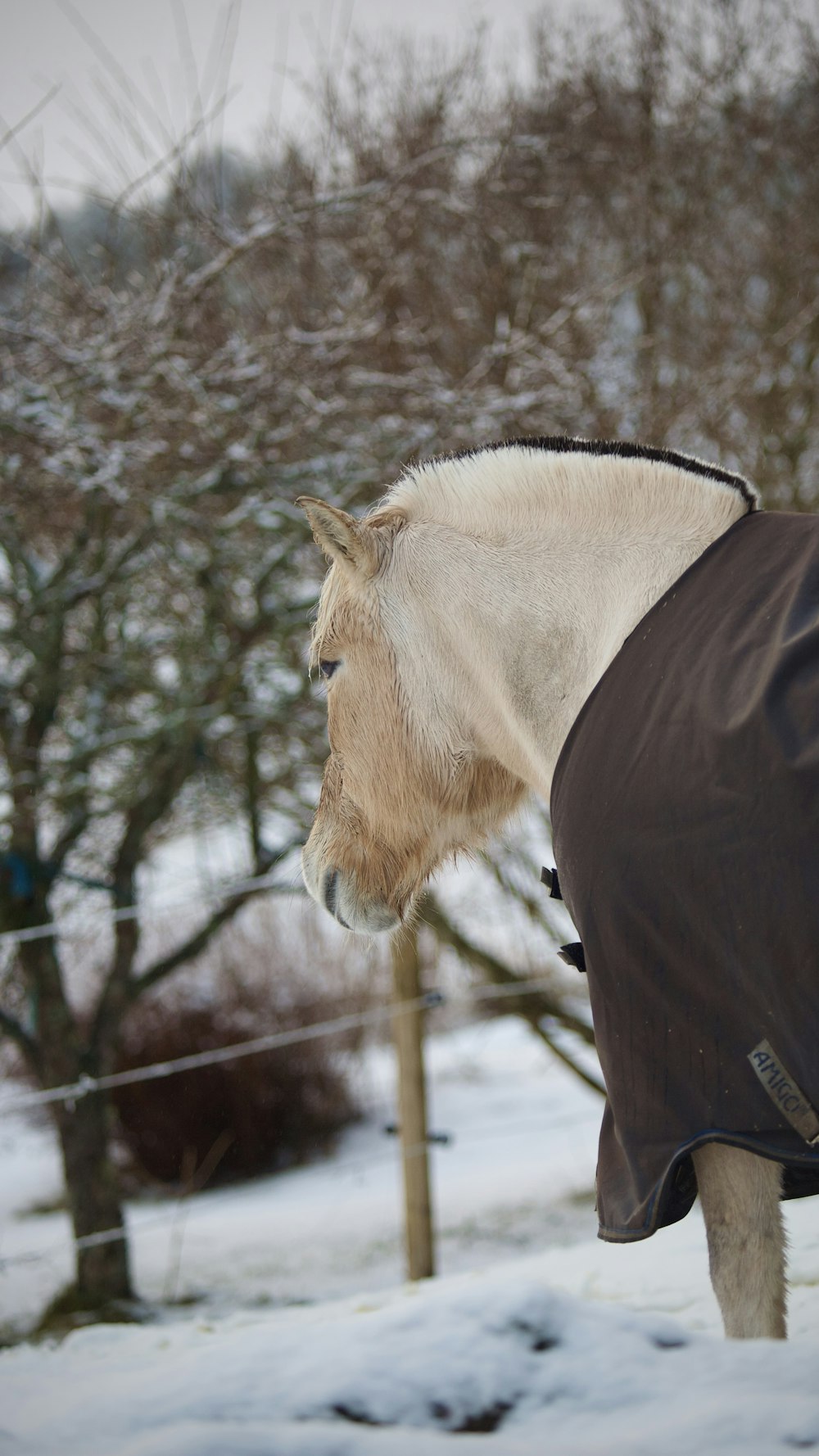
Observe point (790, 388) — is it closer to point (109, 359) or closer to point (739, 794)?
point (109, 359)

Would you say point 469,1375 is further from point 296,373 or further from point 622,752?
point 296,373

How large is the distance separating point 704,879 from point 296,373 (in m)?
3.33

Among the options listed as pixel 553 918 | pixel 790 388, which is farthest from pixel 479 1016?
pixel 790 388

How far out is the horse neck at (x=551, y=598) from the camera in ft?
6.46

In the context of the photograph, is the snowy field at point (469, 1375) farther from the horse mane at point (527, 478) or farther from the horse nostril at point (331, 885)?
the horse mane at point (527, 478)

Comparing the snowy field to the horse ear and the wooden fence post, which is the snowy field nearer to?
the wooden fence post

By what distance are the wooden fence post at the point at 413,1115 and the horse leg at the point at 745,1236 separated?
259 cm

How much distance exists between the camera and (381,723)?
2.25 metres

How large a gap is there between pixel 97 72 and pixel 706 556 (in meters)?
3.48

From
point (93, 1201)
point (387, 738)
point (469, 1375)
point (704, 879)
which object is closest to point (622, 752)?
point (704, 879)

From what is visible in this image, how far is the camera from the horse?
1566 millimetres

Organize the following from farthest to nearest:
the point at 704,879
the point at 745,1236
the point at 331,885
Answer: the point at 331,885 → the point at 745,1236 → the point at 704,879

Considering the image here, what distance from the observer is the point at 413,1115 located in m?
4.44

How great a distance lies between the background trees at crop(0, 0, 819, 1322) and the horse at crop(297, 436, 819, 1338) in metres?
2.08
